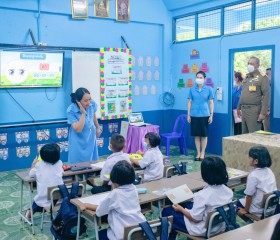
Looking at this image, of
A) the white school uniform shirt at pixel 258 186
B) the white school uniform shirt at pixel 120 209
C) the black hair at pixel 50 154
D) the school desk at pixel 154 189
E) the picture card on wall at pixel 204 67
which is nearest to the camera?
the white school uniform shirt at pixel 120 209

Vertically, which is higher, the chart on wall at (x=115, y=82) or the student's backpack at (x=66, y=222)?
the chart on wall at (x=115, y=82)

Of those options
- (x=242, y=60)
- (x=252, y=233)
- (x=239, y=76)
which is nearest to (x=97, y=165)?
(x=252, y=233)

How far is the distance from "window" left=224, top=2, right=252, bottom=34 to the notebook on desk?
7.77 ft

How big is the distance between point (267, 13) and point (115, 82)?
3024 millimetres

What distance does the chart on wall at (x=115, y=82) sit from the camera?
264 inches

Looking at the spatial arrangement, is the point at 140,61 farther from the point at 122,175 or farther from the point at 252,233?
the point at 252,233

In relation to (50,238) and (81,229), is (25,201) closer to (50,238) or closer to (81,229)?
(50,238)

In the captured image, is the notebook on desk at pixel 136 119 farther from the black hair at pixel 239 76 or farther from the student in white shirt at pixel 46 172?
the student in white shirt at pixel 46 172

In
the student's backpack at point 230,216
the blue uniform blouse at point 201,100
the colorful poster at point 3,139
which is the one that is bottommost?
the student's backpack at point 230,216

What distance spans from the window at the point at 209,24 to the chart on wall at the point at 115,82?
1.62 meters

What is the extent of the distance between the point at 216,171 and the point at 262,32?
4392 millimetres

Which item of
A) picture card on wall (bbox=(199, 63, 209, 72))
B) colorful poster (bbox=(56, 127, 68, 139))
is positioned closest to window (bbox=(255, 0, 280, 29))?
picture card on wall (bbox=(199, 63, 209, 72))

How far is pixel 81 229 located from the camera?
285cm

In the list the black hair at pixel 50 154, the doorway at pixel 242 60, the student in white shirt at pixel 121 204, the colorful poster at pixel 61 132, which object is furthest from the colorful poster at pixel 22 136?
the student in white shirt at pixel 121 204
